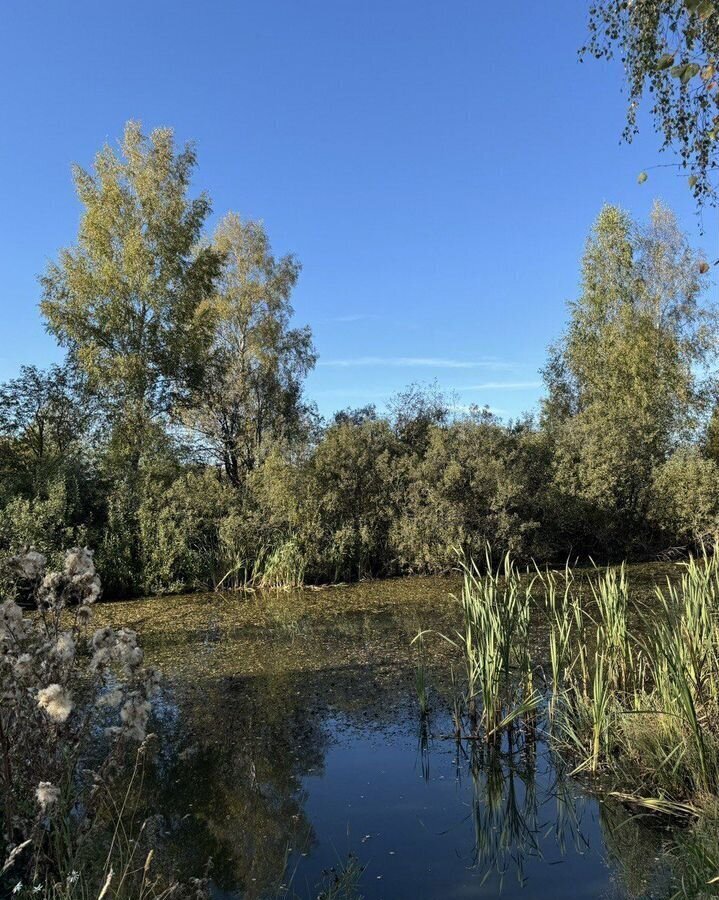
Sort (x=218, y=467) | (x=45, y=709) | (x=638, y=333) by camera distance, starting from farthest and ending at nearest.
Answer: (x=638, y=333), (x=218, y=467), (x=45, y=709)

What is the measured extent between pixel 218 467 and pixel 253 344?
8471 millimetres

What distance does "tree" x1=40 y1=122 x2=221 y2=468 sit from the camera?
15.3m

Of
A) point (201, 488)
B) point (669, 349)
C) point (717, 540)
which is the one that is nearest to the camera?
point (717, 540)

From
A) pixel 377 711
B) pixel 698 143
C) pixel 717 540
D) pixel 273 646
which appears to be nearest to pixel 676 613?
pixel 717 540

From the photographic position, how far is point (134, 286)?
15.5 m

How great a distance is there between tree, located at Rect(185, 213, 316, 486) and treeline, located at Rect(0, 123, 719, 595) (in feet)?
11.1

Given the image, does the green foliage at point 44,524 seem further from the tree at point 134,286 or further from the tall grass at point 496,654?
the tall grass at point 496,654

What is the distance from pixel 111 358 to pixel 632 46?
12154 millimetres

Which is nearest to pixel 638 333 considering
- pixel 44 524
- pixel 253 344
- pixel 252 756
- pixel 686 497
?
pixel 686 497

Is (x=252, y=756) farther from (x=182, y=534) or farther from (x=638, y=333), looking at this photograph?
(x=638, y=333)

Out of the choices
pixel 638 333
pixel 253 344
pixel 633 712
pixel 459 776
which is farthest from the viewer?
pixel 253 344

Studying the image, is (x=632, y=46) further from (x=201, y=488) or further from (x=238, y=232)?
(x=238, y=232)

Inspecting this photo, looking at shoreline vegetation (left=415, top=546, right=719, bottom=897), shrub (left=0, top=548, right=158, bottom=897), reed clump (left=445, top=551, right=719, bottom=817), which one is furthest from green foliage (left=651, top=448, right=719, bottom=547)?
shrub (left=0, top=548, right=158, bottom=897)

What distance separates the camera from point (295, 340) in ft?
80.5
